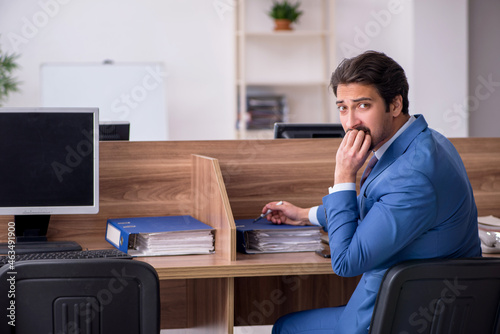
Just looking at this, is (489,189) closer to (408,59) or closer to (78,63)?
(408,59)

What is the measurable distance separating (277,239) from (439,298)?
0.70 metres

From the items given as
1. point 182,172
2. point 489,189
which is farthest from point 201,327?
point 489,189

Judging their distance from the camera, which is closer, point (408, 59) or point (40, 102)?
point (40, 102)

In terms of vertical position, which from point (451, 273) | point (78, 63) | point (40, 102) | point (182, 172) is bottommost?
point (451, 273)

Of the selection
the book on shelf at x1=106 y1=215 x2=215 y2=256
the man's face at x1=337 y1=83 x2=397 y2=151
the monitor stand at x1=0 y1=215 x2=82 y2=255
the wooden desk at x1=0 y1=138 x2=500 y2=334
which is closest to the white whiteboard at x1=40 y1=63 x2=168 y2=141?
the wooden desk at x1=0 y1=138 x2=500 y2=334

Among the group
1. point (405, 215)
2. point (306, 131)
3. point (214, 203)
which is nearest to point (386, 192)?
point (405, 215)

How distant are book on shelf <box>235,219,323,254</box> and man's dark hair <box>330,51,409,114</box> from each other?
0.58 metres

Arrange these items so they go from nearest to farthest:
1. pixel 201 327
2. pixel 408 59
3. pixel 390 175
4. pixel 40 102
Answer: pixel 390 175
pixel 201 327
pixel 40 102
pixel 408 59

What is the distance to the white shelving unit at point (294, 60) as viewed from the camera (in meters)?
5.16

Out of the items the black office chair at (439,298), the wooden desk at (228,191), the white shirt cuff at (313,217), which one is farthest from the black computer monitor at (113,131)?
the black office chair at (439,298)

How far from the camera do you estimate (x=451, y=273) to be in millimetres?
1309

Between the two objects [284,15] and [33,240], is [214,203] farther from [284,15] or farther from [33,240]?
[284,15]

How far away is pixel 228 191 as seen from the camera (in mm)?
2213

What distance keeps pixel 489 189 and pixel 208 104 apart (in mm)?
3148
